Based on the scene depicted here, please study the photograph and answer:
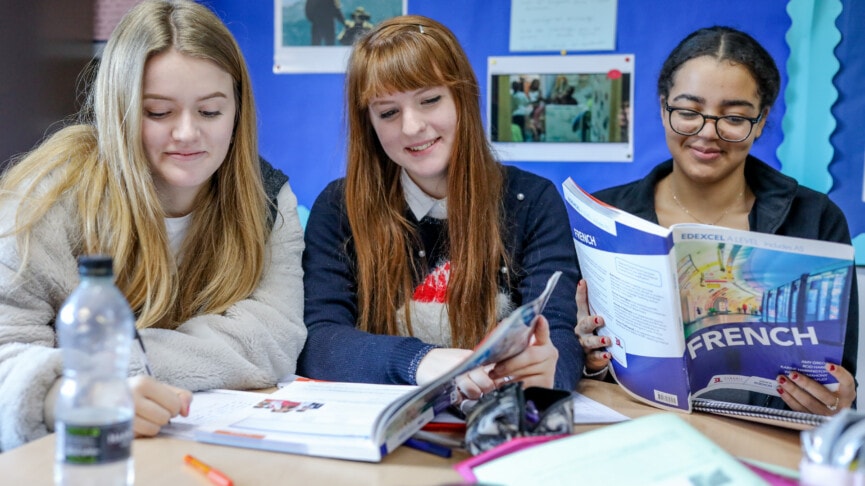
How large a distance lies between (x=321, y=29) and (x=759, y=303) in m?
1.53

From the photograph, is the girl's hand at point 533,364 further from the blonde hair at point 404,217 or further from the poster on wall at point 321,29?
the poster on wall at point 321,29

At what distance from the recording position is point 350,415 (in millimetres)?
952

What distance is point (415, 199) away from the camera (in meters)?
1.52

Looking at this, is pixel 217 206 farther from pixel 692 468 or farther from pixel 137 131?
pixel 692 468

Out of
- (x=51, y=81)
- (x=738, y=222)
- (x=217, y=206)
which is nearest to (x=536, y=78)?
(x=738, y=222)

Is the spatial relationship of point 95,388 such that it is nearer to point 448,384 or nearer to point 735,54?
point 448,384

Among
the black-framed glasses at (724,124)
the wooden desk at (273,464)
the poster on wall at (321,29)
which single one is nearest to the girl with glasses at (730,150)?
the black-framed glasses at (724,124)

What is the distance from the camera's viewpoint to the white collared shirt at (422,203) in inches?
59.4

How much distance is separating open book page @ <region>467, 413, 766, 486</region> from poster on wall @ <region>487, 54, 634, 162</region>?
1.37 meters

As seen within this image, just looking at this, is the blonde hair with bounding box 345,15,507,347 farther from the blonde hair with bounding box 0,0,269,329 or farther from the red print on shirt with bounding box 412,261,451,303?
the blonde hair with bounding box 0,0,269,329

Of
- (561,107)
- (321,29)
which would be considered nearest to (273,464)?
(561,107)

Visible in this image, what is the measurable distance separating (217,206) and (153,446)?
64 cm

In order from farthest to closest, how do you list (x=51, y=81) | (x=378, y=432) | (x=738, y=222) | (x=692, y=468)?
(x=51, y=81)
(x=738, y=222)
(x=378, y=432)
(x=692, y=468)

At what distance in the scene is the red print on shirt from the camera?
1462 millimetres
